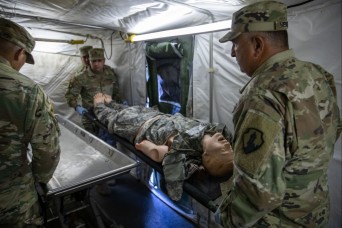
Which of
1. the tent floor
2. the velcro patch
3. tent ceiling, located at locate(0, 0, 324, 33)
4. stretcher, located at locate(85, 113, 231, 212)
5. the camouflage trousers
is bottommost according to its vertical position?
the tent floor

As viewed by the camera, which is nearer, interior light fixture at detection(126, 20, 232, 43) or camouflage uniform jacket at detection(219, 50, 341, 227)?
→ camouflage uniform jacket at detection(219, 50, 341, 227)

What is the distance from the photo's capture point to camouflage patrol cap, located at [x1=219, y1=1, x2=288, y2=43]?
1.18 m

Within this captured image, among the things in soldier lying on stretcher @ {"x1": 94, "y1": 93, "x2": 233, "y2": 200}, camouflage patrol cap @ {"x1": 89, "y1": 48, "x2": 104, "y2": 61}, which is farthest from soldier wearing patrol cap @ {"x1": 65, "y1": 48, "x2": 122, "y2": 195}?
soldier lying on stretcher @ {"x1": 94, "y1": 93, "x2": 233, "y2": 200}

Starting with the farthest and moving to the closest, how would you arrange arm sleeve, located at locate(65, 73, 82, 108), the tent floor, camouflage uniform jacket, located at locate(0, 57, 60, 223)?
arm sleeve, located at locate(65, 73, 82, 108), the tent floor, camouflage uniform jacket, located at locate(0, 57, 60, 223)

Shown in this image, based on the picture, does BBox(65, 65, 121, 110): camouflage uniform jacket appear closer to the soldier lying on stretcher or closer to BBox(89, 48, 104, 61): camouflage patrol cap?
BBox(89, 48, 104, 61): camouflage patrol cap

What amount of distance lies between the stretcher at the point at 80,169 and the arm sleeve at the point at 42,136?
16 centimetres

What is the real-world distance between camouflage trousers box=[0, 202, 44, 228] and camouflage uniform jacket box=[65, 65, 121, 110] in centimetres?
280

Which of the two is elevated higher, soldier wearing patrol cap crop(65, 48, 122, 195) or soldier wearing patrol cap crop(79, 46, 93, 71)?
soldier wearing patrol cap crop(79, 46, 93, 71)

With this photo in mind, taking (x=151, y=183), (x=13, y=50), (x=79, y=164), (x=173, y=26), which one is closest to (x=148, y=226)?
(x=151, y=183)

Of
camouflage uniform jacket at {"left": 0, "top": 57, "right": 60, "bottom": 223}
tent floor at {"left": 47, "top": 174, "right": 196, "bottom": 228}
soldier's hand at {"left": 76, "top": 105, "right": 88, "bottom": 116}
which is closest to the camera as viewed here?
camouflage uniform jacket at {"left": 0, "top": 57, "right": 60, "bottom": 223}

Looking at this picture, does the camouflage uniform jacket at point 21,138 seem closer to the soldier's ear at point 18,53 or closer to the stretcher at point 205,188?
the soldier's ear at point 18,53

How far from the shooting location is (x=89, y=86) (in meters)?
4.64

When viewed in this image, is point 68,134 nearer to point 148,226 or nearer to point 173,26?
point 148,226

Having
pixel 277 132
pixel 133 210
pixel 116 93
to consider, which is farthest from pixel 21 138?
pixel 116 93
